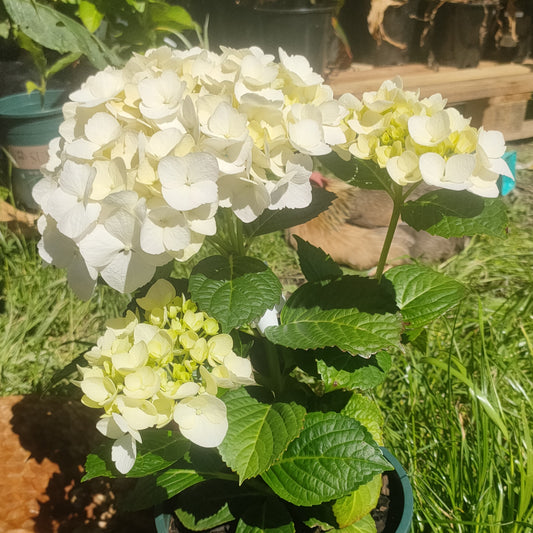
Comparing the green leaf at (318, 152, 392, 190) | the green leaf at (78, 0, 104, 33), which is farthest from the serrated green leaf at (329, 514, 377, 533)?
the green leaf at (78, 0, 104, 33)

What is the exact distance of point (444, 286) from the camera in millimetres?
1095

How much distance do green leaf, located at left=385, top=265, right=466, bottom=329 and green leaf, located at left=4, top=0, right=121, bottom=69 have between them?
Result: 1.49 m

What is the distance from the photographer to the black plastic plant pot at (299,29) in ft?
9.82

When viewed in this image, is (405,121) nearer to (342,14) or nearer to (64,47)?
(64,47)

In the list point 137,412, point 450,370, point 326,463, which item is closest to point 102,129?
point 137,412

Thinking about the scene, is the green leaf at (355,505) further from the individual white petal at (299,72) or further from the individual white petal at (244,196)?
the individual white petal at (299,72)

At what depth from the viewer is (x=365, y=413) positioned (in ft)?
3.65

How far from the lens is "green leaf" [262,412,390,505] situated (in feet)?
3.00

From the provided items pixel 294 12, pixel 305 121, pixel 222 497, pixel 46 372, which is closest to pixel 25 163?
pixel 46 372

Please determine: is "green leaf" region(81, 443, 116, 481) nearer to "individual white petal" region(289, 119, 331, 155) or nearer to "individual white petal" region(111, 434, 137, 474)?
"individual white petal" region(111, 434, 137, 474)

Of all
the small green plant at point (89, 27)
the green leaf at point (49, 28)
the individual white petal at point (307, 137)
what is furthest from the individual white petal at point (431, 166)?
the green leaf at point (49, 28)

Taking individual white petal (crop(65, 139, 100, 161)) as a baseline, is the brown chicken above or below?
below

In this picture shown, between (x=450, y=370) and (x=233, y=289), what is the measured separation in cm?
72

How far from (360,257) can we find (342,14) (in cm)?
211
